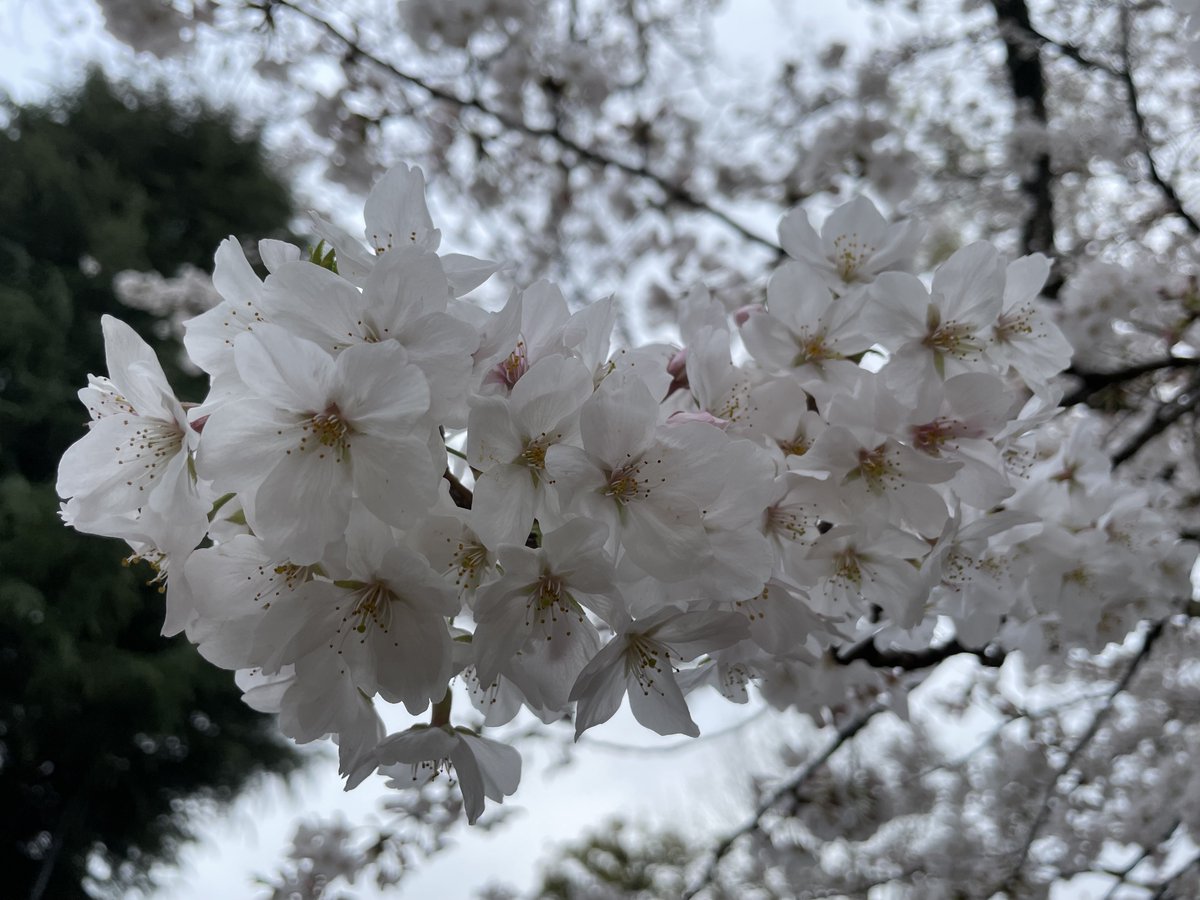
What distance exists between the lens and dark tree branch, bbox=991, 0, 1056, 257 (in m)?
2.51

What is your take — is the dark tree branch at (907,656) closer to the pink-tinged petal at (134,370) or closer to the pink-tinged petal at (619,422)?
the pink-tinged petal at (619,422)

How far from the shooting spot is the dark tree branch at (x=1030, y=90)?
2506 millimetres

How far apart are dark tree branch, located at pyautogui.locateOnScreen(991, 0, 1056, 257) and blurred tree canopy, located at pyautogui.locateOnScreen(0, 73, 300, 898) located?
267cm

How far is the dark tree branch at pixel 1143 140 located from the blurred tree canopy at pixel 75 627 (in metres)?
2.57

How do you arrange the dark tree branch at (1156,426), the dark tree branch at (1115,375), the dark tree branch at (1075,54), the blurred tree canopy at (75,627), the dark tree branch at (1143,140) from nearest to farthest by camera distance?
1. the dark tree branch at (1115,375)
2. the dark tree branch at (1156,426)
3. the blurred tree canopy at (75,627)
4. the dark tree branch at (1143,140)
5. the dark tree branch at (1075,54)

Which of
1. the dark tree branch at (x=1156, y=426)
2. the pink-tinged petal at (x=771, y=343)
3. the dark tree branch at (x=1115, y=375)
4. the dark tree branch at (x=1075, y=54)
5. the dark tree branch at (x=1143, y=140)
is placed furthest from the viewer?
the dark tree branch at (x=1075, y=54)

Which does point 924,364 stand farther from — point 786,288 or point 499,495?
point 499,495

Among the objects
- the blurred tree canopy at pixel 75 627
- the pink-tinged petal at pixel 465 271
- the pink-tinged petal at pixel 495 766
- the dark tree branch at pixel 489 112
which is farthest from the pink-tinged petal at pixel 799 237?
the blurred tree canopy at pixel 75 627

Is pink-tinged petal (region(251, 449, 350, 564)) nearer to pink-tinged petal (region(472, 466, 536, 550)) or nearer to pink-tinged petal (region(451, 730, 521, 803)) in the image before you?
pink-tinged petal (region(472, 466, 536, 550))

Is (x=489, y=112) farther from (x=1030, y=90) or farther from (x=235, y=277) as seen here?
(x=1030, y=90)

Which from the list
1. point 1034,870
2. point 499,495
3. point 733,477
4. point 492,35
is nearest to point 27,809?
point 499,495

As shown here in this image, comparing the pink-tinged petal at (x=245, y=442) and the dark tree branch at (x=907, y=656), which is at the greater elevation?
the dark tree branch at (x=907, y=656)

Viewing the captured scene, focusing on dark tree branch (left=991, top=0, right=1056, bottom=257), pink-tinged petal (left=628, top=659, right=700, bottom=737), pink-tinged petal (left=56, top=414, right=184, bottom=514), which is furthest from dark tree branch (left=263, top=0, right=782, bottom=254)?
pink-tinged petal (left=628, top=659, right=700, bottom=737)

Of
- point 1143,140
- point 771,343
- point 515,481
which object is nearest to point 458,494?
point 515,481
